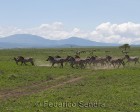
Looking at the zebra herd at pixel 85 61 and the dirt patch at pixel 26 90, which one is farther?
the zebra herd at pixel 85 61

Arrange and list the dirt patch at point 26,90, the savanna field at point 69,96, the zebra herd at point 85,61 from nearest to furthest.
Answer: the savanna field at point 69,96 → the dirt patch at point 26,90 → the zebra herd at point 85,61

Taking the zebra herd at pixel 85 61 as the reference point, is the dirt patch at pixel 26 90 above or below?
below

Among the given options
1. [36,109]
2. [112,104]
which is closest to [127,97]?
[112,104]

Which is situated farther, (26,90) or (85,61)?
(85,61)

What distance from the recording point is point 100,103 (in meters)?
18.9

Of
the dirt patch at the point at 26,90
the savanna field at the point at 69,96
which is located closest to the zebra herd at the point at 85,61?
the savanna field at the point at 69,96

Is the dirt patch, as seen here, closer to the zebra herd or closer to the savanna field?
the savanna field

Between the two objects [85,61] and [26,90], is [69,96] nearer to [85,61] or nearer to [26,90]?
[26,90]

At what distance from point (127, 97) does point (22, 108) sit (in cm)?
675

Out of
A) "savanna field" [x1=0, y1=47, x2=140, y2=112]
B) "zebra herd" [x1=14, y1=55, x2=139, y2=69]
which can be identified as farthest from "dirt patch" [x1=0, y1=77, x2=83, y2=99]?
"zebra herd" [x1=14, y1=55, x2=139, y2=69]

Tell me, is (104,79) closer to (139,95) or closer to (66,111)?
(139,95)

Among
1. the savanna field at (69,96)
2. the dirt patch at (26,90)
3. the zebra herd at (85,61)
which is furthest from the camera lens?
the zebra herd at (85,61)

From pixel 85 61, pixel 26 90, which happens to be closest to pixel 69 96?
pixel 26 90

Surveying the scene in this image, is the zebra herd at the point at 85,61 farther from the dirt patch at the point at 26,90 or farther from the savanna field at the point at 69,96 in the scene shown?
the dirt patch at the point at 26,90
